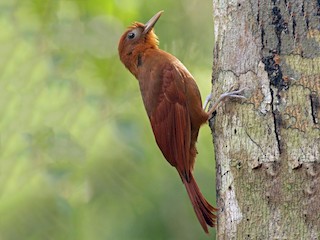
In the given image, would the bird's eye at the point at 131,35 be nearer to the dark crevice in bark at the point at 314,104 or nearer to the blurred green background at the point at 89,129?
the blurred green background at the point at 89,129

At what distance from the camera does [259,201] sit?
3240mm

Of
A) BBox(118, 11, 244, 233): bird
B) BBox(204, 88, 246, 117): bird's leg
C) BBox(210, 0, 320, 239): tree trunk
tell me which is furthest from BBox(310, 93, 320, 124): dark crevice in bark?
BBox(118, 11, 244, 233): bird

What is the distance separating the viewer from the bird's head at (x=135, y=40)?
4.81 meters

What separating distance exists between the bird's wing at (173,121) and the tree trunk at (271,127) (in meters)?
0.64

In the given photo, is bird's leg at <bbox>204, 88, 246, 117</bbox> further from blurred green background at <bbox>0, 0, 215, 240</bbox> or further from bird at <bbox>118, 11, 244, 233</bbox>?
blurred green background at <bbox>0, 0, 215, 240</bbox>

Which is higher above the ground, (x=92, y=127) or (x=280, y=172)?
(x=92, y=127)

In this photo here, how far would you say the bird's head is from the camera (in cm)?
481

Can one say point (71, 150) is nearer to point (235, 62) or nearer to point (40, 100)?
point (40, 100)

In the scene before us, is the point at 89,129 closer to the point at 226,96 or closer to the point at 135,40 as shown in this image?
the point at 135,40

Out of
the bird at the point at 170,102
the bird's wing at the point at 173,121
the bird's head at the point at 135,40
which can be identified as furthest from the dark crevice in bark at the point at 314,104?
the bird's head at the point at 135,40

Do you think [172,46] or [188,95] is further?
[172,46]

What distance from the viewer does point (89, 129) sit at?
5.11m

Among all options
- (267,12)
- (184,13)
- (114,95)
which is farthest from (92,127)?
Answer: (267,12)

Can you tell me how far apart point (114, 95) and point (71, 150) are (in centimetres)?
75
